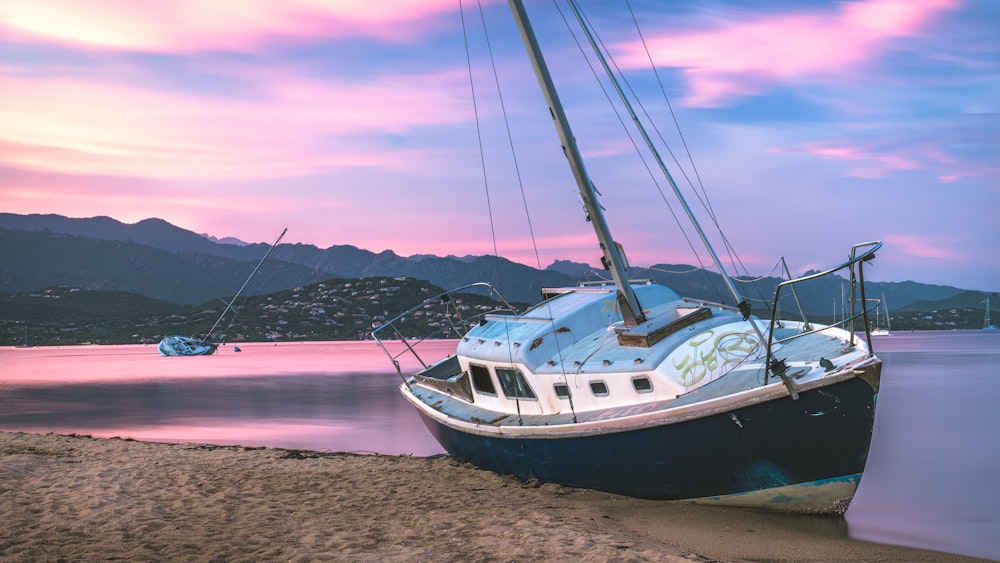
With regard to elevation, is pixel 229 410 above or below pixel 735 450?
below

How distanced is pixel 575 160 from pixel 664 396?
476 cm

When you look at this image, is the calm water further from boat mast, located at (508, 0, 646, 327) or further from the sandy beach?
boat mast, located at (508, 0, 646, 327)

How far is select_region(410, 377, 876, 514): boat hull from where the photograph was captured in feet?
42.5

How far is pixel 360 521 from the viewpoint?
13.7 metres

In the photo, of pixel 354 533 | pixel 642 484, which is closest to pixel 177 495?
pixel 354 533

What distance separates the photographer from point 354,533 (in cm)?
1270

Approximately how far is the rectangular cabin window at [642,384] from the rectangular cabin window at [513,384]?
2.51 meters

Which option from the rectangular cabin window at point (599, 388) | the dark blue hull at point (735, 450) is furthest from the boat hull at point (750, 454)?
the rectangular cabin window at point (599, 388)

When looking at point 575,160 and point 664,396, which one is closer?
point 664,396

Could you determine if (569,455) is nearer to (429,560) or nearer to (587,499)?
(587,499)

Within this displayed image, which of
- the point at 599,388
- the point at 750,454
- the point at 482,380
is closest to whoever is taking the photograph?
the point at 750,454

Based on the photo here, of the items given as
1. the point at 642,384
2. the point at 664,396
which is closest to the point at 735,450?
the point at 664,396

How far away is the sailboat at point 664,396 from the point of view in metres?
13.1

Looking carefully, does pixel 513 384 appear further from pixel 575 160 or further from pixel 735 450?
pixel 735 450
